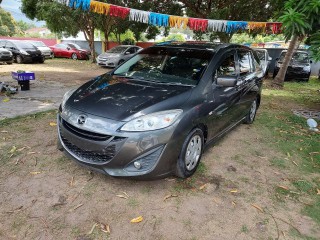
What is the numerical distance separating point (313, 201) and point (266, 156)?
1.17 meters

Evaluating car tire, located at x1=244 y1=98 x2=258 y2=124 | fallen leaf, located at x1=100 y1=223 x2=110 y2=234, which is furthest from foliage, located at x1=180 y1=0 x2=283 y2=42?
fallen leaf, located at x1=100 y1=223 x2=110 y2=234

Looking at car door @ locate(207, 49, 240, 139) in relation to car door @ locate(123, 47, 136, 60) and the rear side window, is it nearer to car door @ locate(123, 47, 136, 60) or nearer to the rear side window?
the rear side window

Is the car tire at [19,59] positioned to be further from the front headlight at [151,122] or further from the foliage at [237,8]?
the front headlight at [151,122]

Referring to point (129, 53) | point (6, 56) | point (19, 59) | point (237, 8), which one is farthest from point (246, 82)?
point (19, 59)

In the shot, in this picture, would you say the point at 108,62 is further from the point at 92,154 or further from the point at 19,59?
the point at 92,154

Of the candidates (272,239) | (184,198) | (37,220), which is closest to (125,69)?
(184,198)

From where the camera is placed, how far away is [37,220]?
2447mm

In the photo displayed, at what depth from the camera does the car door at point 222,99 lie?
3491 mm

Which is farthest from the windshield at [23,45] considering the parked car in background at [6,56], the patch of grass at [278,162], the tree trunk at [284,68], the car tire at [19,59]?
the patch of grass at [278,162]

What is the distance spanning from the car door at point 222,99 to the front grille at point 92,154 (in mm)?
1366

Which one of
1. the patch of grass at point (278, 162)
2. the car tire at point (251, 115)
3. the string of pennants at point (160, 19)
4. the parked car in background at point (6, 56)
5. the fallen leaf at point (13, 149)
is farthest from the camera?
the parked car in background at point (6, 56)

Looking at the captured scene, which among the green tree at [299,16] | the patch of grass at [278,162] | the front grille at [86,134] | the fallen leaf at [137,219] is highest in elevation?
the green tree at [299,16]

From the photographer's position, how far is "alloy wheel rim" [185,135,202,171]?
10.2ft

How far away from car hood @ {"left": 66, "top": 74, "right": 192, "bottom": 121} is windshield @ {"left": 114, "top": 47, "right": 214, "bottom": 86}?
0.24 m
